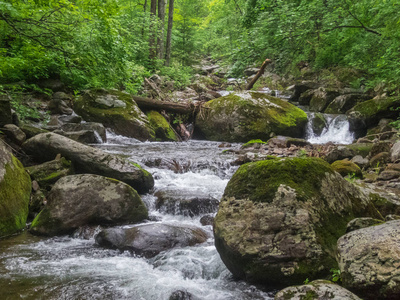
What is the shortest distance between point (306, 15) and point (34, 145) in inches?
302

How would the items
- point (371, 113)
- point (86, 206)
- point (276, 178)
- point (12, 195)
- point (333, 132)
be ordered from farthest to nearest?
point (333, 132) < point (371, 113) < point (86, 206) < point (12, 195) < point (276, 178)

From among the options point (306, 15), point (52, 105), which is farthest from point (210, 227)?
point (52, 105)

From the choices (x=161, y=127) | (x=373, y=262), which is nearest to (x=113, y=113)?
(x=161, y=127)

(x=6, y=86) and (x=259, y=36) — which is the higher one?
(x=259, y=36)

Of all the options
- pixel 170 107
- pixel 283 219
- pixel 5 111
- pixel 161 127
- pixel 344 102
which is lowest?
pixel 161 127

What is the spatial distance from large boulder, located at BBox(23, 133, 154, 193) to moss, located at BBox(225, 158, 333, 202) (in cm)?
301

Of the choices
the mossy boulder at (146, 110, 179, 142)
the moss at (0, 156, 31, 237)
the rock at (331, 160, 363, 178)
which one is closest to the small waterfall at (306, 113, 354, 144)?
the rock at (331, 160, 363, 178)

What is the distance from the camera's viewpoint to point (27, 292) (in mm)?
3084

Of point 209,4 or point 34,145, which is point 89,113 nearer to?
point 34,145

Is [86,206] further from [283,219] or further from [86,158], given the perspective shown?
[283,219]

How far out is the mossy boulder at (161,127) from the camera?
1212 centimetres

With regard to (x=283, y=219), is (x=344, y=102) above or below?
above

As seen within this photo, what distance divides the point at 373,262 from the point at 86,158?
214 inches

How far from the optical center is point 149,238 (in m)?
4.46
